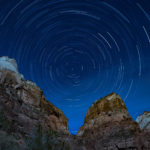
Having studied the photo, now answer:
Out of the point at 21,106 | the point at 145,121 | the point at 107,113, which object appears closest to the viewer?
the point at 21,106

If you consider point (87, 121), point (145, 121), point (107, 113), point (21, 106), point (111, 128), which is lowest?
point (111, 128)

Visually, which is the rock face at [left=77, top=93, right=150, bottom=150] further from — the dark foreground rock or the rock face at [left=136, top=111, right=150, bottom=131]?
the rock face at [left=136, top=111, right=150, bottom=131]

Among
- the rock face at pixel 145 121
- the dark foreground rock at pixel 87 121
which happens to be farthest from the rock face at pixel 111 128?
the rock face at pixel 145 121

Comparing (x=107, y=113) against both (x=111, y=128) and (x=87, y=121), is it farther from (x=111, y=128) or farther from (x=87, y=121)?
(x=87, y=121)

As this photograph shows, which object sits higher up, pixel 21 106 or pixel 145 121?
pixel 145 121

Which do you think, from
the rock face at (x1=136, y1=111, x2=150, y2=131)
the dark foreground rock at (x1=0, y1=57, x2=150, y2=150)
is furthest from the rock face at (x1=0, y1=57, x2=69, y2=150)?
the rock face at (x1=136, y1=111, x2=150, y2=131)

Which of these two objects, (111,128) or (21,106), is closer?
(21,106)

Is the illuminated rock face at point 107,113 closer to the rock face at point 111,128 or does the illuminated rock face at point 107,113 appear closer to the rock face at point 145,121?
the rock face at point 111,128

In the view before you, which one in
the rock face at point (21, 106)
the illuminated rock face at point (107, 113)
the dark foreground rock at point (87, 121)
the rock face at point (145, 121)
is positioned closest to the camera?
the rock face at point (21, 106)

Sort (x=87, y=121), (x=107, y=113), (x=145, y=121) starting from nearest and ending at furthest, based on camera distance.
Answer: (x=145, y=121) → (x=107, y=113) → (x=87, y=121)

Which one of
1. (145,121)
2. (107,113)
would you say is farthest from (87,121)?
(145,121)

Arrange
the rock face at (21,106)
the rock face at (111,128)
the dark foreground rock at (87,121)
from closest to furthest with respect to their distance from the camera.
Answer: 1. the rock face at (21,106)
2. the dark foreground rock at (87,121)
3. the rock face at (111,128)

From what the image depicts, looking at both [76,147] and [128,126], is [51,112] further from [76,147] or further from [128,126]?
[128,126]

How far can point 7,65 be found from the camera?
43.5m
